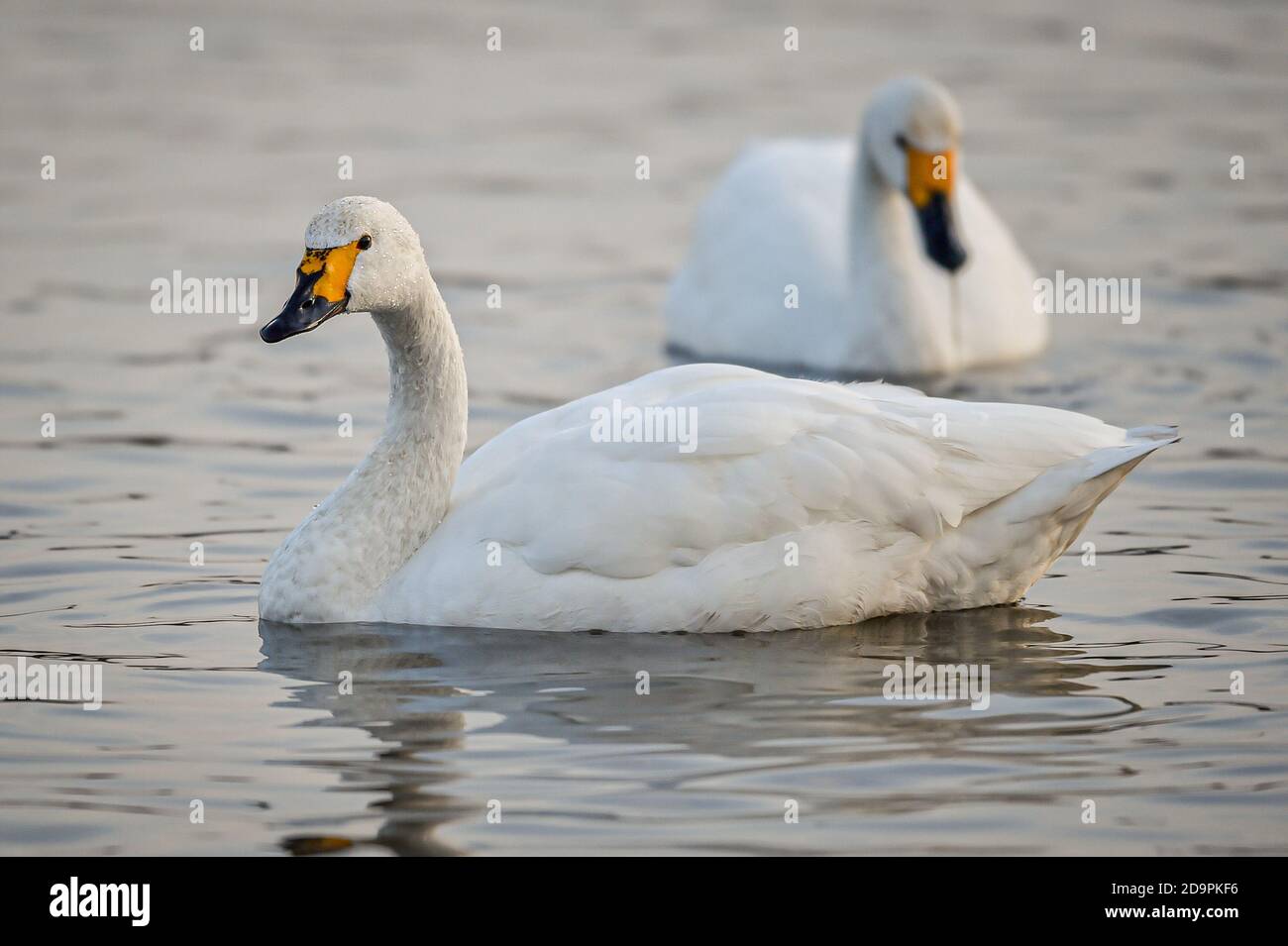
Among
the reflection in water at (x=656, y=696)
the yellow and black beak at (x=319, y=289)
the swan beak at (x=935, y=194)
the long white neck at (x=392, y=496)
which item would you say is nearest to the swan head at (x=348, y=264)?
the yellow and black beak at (x=319, y=289)

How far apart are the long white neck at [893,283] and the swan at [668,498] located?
12.9ft

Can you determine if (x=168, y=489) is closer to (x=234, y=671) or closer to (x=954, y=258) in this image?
(x=234, y=671)

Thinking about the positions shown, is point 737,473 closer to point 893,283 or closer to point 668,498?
point 668,498

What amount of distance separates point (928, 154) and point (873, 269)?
720 millimetres

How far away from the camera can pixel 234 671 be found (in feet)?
25.5

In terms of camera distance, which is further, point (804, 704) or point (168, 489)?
point (168, 489)

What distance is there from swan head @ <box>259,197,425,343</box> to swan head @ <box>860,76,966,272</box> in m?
5.03

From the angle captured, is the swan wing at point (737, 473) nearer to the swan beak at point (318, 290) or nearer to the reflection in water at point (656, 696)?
the reflection in water at point (656, 696)

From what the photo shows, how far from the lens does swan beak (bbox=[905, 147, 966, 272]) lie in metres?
12.4

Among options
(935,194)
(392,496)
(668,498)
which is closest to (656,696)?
(668,498)

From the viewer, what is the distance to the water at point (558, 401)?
21.4 feet

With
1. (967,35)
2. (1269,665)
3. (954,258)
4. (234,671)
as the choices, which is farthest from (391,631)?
(967,35)

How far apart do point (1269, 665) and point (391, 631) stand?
3144 mm

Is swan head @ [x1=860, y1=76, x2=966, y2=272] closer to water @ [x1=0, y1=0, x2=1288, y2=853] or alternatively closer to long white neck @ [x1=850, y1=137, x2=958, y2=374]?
long white neck @ [x1=850, y1=137, x2=958, y2=374]
